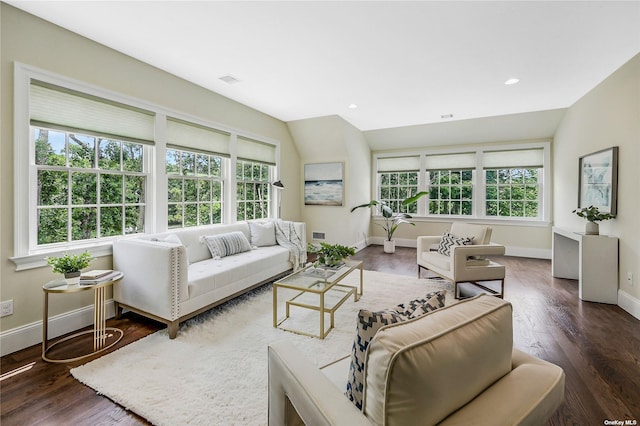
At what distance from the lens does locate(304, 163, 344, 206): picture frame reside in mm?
5738

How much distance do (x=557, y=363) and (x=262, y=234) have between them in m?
3.47

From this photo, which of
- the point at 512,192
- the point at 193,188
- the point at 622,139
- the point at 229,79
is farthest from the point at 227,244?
the point at 512,192

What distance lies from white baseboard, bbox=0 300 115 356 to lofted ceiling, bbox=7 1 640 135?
256 centimetres

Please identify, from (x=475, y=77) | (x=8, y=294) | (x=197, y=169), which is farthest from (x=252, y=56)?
(x=8, y=294)

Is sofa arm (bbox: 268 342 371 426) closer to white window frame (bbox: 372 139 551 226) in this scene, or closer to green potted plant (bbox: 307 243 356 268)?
green potted plant (bbox: 307 243 356 268)

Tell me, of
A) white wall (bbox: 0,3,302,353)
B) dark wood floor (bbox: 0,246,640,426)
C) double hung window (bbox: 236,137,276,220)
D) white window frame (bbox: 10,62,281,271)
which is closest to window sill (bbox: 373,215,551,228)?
dark wood floor (bbox: 0,246,640,426)

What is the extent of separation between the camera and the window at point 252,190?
4613mm

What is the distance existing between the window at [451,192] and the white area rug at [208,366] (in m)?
4.34

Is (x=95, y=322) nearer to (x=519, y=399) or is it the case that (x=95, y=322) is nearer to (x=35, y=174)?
(x=35, y=174)

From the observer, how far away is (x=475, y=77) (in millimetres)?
3428

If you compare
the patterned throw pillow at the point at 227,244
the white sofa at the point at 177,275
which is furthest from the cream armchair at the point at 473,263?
the patterned throw pillow at the point at 227,244

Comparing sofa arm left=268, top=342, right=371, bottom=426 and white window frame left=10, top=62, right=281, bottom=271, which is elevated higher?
white window frame left=10, top=62, right=281, bottom=271

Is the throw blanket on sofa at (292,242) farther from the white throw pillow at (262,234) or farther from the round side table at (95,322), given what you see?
the round side table at (95,322)

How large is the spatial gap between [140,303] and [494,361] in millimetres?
2814
